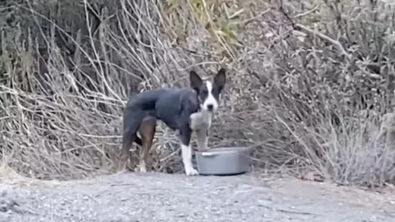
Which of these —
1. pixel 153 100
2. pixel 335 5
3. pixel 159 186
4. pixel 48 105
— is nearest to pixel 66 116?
pixel 48 105

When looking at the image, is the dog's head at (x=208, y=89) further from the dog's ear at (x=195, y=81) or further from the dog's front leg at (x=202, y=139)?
the dog's front leg at (x=202, y=139)

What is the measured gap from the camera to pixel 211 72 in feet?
38.3

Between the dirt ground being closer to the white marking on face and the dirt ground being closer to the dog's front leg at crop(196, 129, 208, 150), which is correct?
the dog's front leg at crop(196, 129, 208, 150)

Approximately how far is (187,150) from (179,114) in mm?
428

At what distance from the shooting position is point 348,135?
9930 mm

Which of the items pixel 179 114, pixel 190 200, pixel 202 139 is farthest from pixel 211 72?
pixel 190 200

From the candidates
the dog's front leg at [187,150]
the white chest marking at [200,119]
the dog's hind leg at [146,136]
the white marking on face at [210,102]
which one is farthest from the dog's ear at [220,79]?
the dog's hind leg at [146,136]

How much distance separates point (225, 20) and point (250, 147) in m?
2.04

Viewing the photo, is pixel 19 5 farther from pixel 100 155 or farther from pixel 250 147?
pixel 250 147

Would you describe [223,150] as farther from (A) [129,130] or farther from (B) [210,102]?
(A) [129,130]

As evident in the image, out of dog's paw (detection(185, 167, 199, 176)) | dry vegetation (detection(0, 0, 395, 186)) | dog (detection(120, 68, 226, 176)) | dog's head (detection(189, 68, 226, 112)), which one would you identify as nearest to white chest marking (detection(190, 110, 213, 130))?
dog (detection(120, 68, 226, 176))

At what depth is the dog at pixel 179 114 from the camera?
10.0 meters

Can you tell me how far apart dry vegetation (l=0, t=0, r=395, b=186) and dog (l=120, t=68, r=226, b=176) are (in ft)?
2.15

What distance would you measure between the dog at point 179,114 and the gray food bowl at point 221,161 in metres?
0.17
